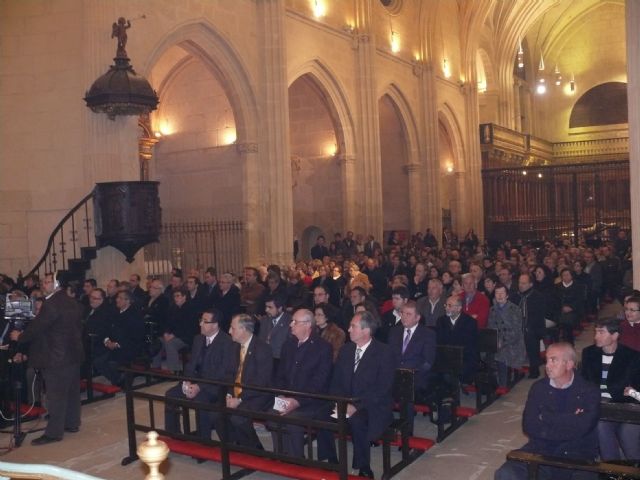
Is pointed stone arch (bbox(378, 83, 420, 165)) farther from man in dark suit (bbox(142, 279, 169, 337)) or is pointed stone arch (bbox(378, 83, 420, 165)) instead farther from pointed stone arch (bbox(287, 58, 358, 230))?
man in dark suit (bbox(142, 279, 169, 337))

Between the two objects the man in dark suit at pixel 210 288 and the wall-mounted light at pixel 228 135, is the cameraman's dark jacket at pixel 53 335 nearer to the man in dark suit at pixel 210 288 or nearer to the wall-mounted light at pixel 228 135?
the man in dark suit at pixel 210 288

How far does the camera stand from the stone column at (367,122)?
2117cm

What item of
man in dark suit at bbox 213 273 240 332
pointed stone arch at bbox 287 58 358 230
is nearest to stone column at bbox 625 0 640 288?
man in dark suit at bbox 213 273 240 332

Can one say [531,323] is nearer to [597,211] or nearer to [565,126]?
[597,211]

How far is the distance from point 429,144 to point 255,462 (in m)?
20.9

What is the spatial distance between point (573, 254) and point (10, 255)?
11105 millimetres

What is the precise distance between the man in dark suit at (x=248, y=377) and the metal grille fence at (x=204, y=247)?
9994mm

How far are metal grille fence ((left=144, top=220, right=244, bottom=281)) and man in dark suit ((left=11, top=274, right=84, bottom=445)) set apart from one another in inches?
353

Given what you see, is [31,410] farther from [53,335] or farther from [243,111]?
[243,111]

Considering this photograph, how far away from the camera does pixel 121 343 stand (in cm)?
911

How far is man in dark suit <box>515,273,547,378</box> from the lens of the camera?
29.5 ft

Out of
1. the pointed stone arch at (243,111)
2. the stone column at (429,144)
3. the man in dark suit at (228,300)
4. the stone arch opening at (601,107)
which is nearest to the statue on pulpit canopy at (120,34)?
the pointed stone arch at (243,111)

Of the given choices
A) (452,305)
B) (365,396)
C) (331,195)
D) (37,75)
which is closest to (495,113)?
(331,195)

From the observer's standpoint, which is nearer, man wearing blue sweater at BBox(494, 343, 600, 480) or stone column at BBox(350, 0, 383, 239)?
man wearing blue sweater at BBox(494, 343, 600, 480)
